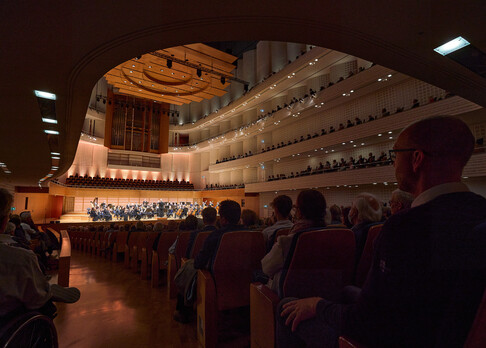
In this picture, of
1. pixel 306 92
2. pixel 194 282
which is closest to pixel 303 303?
pixel 194 282

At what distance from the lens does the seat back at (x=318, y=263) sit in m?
1.61

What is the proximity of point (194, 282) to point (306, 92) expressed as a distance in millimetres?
17306

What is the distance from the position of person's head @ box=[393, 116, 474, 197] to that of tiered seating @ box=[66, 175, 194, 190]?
22.1m

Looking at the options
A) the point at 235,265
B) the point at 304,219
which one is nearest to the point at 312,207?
the point at 304,219

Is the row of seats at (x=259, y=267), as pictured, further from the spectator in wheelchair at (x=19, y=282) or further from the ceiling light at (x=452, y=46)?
the ceiling light at (x=452, y=46)

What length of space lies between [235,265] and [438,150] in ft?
6.40

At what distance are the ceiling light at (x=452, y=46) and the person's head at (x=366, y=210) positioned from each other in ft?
8.06

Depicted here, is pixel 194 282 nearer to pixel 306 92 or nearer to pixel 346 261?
pixel 346 261

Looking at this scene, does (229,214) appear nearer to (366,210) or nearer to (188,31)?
(366,210)

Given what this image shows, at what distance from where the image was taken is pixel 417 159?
1.02 m

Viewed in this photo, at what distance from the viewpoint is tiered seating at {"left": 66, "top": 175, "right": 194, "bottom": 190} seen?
19906 millimetres

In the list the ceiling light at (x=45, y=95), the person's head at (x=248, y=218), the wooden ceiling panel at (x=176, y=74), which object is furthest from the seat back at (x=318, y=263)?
the wooden ceiling panel at (x=176, y=74)

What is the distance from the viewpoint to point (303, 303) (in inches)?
50.2

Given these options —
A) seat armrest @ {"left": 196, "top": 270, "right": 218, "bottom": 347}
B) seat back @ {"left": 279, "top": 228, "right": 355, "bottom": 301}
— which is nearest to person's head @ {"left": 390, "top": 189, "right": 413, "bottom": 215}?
seat back @ {"left": 279, "top": 228, "right": 355, "bottom": 301}
